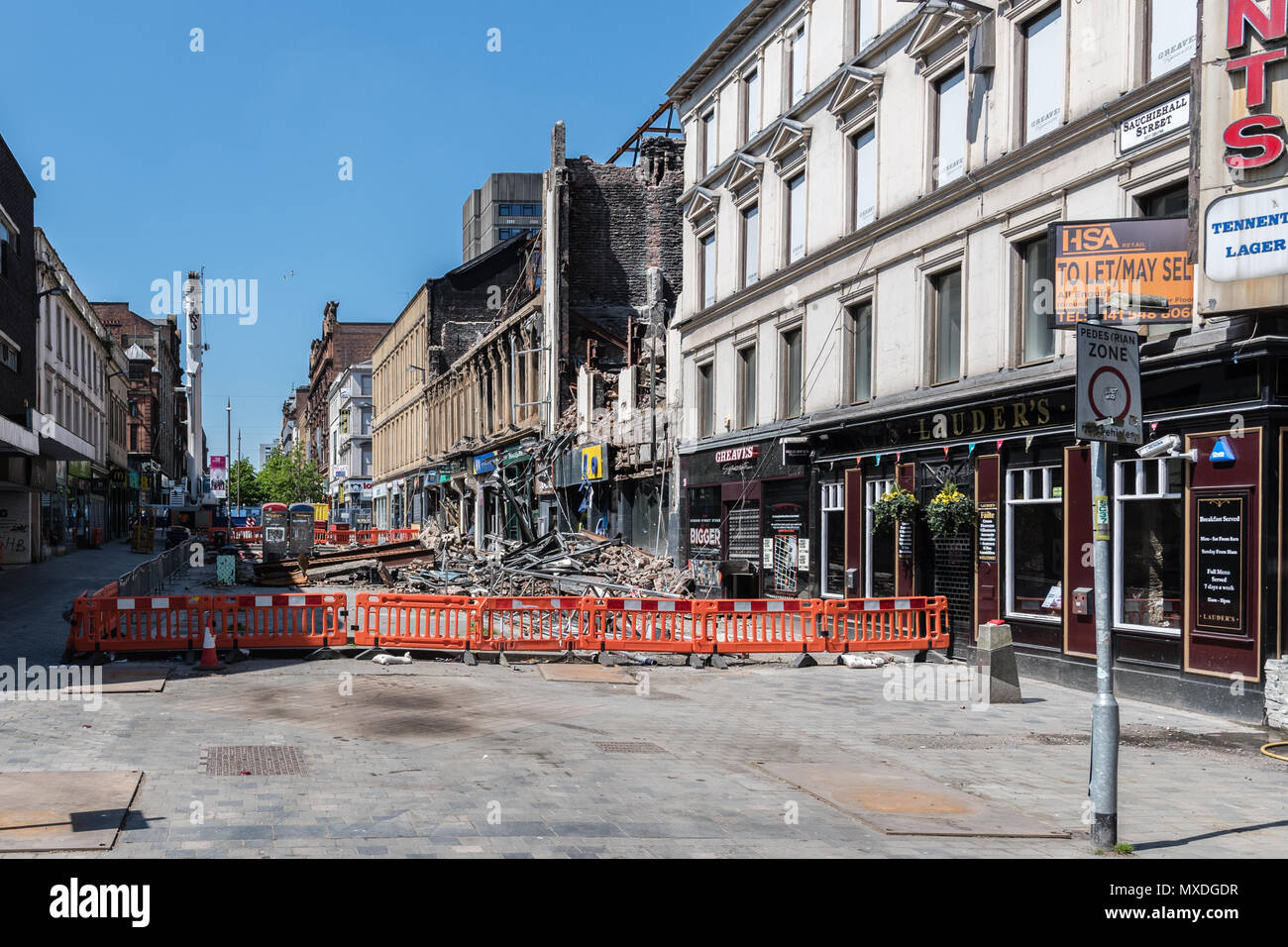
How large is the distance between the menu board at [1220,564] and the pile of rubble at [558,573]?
1269 centimetres

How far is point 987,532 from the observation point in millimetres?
16922

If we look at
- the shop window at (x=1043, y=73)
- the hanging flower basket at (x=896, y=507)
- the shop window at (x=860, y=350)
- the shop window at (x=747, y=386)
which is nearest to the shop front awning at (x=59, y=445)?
the shop window at (x=747, y=386)

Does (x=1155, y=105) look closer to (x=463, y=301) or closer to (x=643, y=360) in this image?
(x=643, y=360)

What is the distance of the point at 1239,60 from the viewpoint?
11867 mm

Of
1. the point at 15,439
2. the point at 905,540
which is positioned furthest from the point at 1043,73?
the point at 15,439

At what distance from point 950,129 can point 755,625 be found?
8414mm

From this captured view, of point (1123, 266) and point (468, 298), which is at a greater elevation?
point (468, 298)

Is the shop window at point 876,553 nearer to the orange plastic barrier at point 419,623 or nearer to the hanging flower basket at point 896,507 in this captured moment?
the hanging flower basket at point 896,507

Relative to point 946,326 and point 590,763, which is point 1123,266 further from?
point 590,763

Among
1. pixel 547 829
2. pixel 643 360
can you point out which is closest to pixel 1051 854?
pixel 547 829

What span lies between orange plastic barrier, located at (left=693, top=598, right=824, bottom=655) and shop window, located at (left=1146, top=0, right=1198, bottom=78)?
8.71 metres

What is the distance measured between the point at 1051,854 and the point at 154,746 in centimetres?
736

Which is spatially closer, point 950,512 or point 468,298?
point 950,512

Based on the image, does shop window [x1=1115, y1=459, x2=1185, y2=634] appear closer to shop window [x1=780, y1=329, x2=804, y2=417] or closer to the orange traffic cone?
shop window [x1=780, y1=329, x2=804, y2=417]
